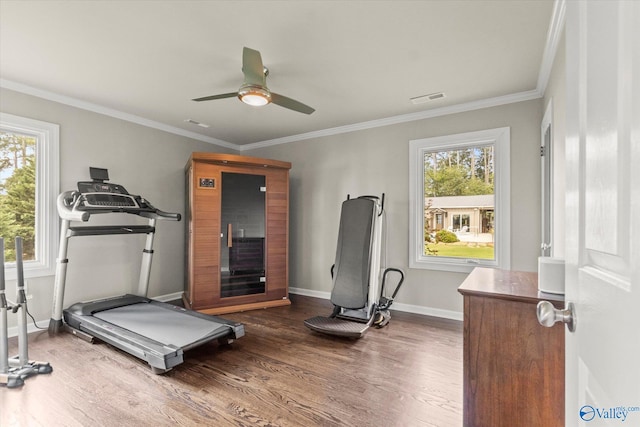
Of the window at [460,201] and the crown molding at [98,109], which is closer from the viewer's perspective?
the crown molding at [98,109]

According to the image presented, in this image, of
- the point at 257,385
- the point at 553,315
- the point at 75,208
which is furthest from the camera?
the point at 75,208

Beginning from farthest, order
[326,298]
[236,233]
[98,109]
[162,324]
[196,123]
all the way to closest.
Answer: [326,298]
[196,123]
[236,233]
[98,109]
[162,324]

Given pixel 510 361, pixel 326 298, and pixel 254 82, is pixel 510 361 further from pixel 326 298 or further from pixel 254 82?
pixel 326 298

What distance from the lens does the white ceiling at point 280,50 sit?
2.08 m

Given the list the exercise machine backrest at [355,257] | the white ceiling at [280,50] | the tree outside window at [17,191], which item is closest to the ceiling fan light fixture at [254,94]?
the white ceiling at [280,50]

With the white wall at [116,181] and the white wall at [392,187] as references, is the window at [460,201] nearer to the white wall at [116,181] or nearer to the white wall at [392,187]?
the white wall at [392,187]

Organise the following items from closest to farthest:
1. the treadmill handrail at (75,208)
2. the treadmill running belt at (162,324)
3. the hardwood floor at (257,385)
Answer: the hardwood floor at (257,385)
the treadmill running belt at (162,324)
the treadmill handrail at (75,208)

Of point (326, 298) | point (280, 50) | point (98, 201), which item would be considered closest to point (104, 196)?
point (98, 201)

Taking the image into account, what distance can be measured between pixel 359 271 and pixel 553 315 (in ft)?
9.15

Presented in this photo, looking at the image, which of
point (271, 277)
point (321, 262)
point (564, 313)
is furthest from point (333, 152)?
point (564, 313)

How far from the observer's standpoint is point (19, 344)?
2336mm

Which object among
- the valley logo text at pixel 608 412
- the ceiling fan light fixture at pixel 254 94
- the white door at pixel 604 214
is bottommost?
the valley logo text at pixel 608 412

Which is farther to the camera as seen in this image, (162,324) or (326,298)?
(326,298)

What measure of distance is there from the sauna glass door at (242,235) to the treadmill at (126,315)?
2.73ft
